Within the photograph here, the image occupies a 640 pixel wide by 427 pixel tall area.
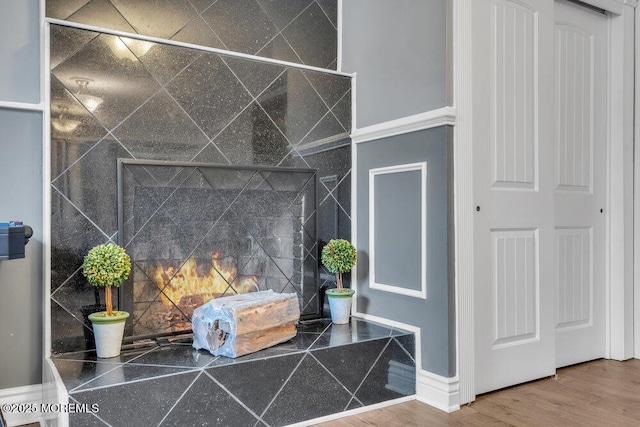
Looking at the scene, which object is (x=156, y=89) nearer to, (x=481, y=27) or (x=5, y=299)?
(x=5, y=299)

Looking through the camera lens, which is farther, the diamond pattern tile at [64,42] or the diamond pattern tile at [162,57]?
the diamond pattern tile at [162,57]

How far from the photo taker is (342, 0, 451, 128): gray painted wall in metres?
2.31

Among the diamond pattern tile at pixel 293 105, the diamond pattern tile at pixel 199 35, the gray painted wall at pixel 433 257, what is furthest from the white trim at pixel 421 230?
the diamond pattern tile at pixel 199 35

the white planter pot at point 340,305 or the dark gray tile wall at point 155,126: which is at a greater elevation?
the dark gray tile wall at point 155,126

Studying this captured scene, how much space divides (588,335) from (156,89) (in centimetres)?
277

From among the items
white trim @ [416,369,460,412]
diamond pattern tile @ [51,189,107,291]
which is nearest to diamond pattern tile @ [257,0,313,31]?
diamond pattern tile @ [51,189,107,291]

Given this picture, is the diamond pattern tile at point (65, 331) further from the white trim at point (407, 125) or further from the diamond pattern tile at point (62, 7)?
the white trim at point (407, 125)

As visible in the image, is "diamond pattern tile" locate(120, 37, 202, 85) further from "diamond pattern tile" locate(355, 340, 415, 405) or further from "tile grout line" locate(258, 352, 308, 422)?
"diamond pattern tile" locate(355, 340, 415, 405)

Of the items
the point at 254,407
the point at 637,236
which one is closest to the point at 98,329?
the point at 254,407

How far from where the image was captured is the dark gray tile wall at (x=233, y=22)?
232 cm

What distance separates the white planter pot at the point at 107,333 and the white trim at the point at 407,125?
1.55 metres

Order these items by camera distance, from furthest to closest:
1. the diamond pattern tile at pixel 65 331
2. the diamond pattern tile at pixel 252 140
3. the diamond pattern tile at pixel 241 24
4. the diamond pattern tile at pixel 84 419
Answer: the diamond pattern tile at pixel 241 24 < the diamond pattern tile at pixel 252 140 < the diamond pattern tile at pixel 65 331 < the diamond pattern tile at pixel 84 419

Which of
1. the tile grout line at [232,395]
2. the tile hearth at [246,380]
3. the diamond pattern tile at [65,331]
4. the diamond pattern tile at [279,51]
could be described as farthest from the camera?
the diamond pattern tile at [279,51]

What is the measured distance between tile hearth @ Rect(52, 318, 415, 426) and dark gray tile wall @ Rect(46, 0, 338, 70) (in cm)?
152
